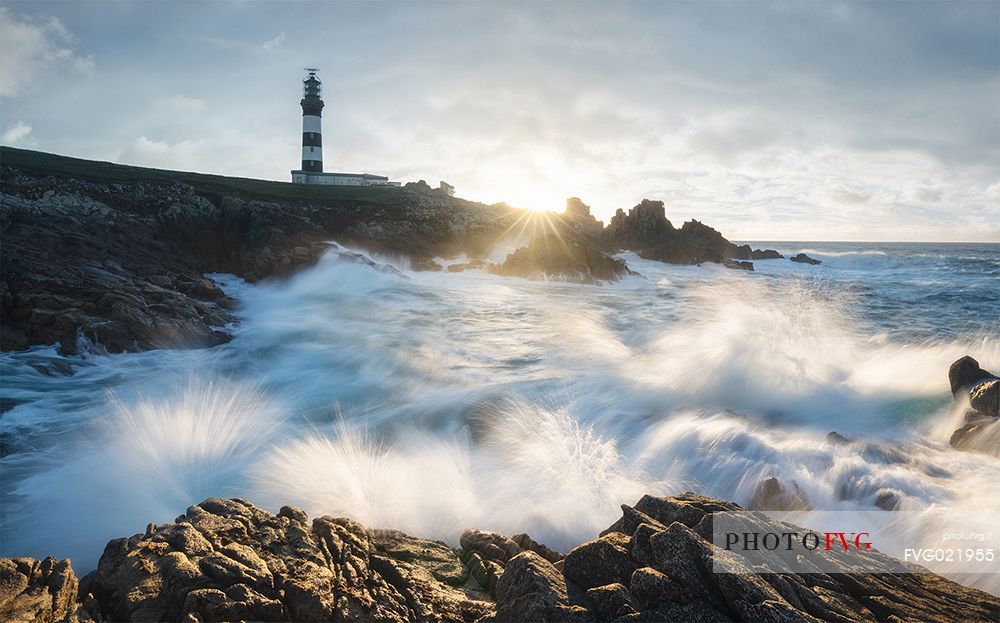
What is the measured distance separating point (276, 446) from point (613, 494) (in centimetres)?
678

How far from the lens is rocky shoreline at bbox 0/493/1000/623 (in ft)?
13.8

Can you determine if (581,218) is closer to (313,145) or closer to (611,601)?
(313,145)

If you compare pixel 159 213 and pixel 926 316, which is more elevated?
pixel 159 213

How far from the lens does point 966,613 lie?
14.5 feet

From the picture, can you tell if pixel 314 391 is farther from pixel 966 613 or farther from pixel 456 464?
pixel 966 613

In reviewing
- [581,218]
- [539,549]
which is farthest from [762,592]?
[581,218]

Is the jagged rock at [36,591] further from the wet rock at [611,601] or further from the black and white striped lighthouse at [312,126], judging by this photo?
the black and white striped lighthouse at [312,126]

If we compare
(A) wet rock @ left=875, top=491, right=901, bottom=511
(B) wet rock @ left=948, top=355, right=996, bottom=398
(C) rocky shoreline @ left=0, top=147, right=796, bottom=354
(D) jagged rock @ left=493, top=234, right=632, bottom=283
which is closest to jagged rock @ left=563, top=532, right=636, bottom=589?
(A) wet rock @ left=875, top=491, right=901, bottom=511

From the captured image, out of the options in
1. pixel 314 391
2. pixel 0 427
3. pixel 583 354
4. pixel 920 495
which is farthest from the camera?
pixel 583 354

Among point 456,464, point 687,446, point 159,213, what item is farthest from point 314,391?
point 159,213

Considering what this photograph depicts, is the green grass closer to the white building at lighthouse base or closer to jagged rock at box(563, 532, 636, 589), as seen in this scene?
the white building at lighthouse base

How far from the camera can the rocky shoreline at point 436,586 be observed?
4.19 metres

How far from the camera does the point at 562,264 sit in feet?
116


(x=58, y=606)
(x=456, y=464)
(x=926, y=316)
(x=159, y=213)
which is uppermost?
(x=159, y=213)
